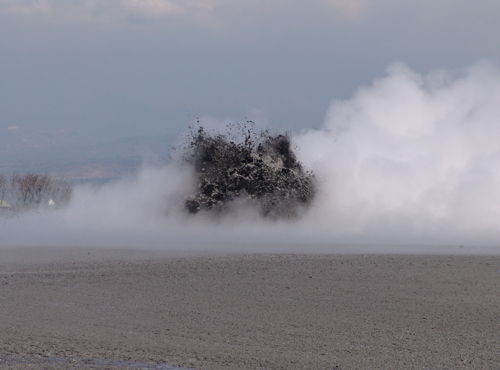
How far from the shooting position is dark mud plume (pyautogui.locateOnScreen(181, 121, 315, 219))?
2577 centimetres

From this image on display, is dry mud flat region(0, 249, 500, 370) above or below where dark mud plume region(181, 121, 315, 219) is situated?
below

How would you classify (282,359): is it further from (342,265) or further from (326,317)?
(342,265)

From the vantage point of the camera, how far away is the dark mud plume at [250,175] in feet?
84.5

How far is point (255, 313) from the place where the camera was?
11.4m

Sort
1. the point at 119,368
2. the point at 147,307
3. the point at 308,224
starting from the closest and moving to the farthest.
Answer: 1. the point at 119,368
2. the point at 147,307
3. the point at 308,224

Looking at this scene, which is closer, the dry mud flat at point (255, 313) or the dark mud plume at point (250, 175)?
the dry mud flat at point (255, 313)

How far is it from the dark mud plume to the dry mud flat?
8535 mm

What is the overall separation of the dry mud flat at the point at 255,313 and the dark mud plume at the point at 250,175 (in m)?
8.54

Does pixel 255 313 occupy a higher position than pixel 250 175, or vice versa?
pixel 250 175

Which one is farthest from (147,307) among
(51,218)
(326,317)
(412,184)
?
(51,218)

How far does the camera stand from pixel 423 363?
336 inches

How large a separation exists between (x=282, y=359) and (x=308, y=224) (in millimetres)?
16823

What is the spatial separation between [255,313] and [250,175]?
15.0 m

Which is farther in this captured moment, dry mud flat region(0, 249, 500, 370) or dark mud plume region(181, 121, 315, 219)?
dark mud plume region(181, 121, 315, 219)
